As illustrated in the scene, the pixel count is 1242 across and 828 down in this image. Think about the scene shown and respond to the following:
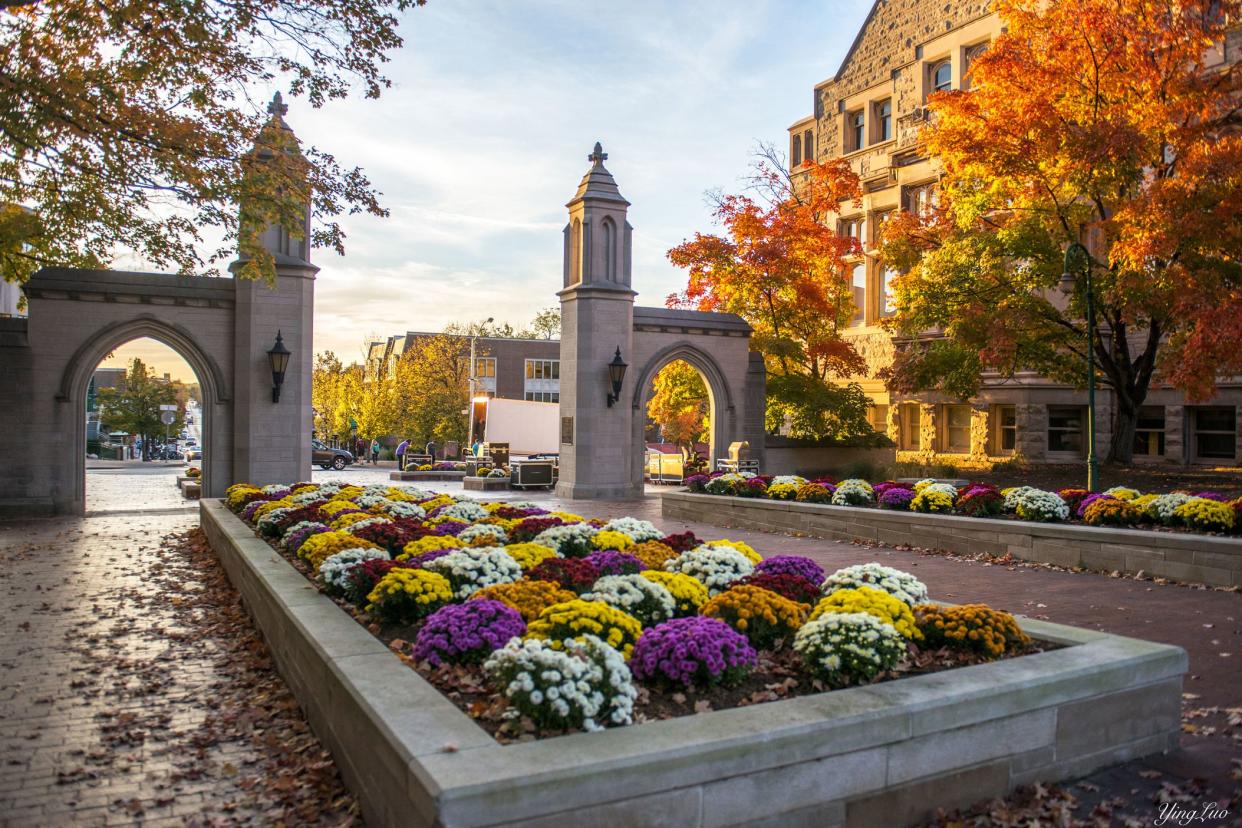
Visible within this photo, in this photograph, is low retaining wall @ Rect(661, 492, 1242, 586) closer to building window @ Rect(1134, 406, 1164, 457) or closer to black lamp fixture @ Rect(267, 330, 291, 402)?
black lamp fixture @ Rect(267, 330, 291, 402)

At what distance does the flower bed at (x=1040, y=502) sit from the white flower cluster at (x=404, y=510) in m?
7.22

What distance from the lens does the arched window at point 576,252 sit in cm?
2348

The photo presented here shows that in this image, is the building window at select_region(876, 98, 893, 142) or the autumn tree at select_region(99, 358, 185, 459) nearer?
the building window at select_region(876, 98, 893, 142)

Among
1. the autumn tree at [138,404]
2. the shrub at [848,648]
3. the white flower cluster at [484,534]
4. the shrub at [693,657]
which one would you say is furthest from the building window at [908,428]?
the autumn tree at [138,404]

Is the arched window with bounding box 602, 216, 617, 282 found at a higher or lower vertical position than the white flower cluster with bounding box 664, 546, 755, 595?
higher

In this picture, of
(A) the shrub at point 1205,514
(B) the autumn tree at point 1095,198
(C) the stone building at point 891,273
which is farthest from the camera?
(C) the stone building at point 891,273

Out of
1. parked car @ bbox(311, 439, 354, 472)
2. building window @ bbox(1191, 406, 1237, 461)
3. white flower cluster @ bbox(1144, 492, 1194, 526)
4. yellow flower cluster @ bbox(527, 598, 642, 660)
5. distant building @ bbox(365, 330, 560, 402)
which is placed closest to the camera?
yellow flower cluster @ bbox(527, 598, 642, 660)

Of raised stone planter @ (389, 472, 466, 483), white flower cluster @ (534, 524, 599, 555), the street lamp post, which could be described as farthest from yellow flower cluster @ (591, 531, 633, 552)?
raised stone planter @ (389, 472, 466, 483)

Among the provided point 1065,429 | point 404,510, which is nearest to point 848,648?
point 404,510

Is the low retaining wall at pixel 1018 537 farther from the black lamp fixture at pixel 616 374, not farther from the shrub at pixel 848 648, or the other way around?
the shrub at pixel 848 648

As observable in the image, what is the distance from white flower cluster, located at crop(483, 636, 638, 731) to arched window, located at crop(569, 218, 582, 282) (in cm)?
1940

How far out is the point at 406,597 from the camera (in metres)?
6.57

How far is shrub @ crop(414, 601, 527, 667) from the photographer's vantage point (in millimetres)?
5406

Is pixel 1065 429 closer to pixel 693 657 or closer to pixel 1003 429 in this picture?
pixel 1003 429
